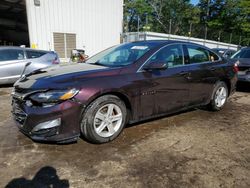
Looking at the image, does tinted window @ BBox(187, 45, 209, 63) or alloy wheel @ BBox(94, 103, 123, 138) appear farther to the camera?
tinted window @ BBox(187, 45, 209, 63)

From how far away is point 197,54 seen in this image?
4.54 metres

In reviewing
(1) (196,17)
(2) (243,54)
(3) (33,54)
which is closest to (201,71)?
(2) (243,54)

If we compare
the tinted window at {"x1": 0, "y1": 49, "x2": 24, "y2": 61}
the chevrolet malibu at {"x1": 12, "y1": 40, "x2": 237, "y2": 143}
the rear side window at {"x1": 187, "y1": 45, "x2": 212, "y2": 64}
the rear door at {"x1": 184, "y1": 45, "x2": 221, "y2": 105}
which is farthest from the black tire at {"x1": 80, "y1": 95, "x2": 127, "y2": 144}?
the tinted window at {"x1": 0, "y1": 49, "x2": 24, "y2": 61}

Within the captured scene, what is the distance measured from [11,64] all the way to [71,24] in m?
7.49

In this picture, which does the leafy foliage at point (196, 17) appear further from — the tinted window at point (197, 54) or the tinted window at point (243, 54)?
the tinted window at point (197, 54)

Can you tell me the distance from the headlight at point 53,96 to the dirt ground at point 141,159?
716 millimetres

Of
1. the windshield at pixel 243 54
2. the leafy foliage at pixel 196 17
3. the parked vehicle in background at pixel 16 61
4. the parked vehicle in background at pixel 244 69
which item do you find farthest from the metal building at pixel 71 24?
the leafy foliage at pixel 196 17

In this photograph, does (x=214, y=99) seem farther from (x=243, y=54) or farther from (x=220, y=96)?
(x=243, y=54)

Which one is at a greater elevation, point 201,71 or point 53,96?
point 201,71

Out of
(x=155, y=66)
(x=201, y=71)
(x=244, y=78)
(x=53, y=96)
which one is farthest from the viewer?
(x=244, y=78)

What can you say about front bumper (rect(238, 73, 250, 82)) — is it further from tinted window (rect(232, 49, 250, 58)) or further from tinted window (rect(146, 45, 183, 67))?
tinted window (rect(146, 45, 183, 67))

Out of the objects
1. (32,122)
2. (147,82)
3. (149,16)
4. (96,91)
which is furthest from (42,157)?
(149,16)

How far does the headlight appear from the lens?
283 centimetres

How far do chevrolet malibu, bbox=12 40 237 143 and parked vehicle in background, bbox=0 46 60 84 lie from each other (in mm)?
4140
